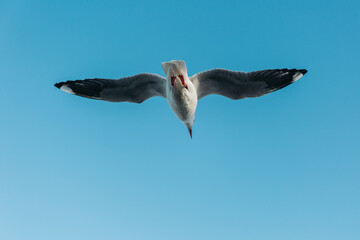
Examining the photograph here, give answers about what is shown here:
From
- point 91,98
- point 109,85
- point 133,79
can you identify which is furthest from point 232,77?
point 91,98

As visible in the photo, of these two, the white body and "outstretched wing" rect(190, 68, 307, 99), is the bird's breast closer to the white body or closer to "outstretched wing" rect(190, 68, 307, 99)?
the white body

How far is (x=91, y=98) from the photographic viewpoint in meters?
8.05

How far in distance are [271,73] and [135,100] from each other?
315 cm

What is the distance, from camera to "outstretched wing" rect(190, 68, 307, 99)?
7.61m

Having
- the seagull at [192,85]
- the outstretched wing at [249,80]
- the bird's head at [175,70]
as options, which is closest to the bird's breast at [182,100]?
the seagull at [192,85]

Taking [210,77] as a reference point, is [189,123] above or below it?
below

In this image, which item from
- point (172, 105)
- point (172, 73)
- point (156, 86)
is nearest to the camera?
point (172, 73)

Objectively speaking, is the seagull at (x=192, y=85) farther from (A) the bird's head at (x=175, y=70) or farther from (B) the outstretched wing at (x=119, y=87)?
(A) the bird's head at (x=175, y=70)

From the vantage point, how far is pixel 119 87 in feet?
25.7

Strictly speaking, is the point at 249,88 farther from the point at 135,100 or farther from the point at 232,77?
the point at 135,100

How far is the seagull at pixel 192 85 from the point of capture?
24.9ft

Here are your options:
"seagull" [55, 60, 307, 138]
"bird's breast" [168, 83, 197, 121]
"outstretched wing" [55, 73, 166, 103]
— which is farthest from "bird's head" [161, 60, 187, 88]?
"outstretched wing" [55, 73, 166, 103]

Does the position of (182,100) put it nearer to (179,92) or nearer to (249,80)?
(179,92)

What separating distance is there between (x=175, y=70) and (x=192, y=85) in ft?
2.45
